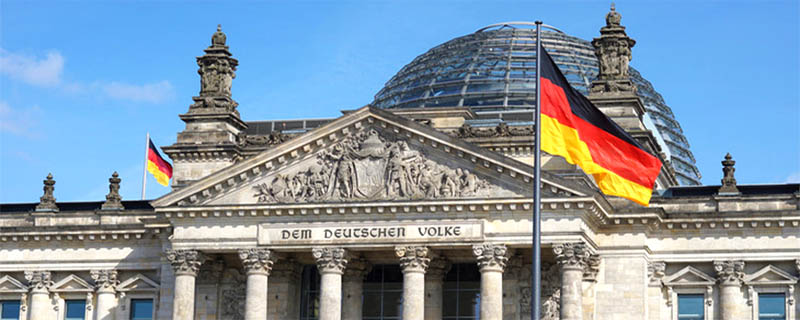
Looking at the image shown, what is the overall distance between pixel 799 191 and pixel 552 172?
11.1 meters

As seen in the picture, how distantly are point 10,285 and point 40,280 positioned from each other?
1833mm

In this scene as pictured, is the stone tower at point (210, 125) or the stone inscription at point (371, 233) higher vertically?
the stone tower at point (210, 125)

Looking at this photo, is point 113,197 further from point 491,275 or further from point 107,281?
point 491,275

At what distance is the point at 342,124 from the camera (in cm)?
6128

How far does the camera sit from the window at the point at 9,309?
69812 millimetres

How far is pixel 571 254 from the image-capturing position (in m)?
58.4

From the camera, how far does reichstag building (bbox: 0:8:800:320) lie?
59.6 m

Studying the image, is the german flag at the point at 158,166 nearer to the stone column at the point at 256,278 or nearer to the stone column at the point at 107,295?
the stone column at the point at 107,295

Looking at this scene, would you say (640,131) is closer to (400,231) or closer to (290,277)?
(400,231)

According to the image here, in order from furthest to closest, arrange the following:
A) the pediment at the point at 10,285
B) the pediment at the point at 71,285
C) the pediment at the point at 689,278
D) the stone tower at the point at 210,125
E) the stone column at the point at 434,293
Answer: the stone tower at the point at 210,125 < the pediment at the point at 10,285 < the pediment at the point at 71,285 < the stone column at the point at 434,293 < the pediment at the point at 689,278

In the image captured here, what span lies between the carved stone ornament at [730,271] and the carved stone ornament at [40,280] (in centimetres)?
3128

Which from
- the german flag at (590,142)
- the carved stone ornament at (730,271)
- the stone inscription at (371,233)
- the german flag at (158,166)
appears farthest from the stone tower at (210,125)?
the german flag at (590,142)

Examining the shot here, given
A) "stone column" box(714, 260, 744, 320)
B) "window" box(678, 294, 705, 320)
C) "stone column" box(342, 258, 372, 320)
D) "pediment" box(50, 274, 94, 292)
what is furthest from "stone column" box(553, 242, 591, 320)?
"pediment" box(50, 274, 94, 292)

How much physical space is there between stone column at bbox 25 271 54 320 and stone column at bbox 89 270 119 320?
2735mm
